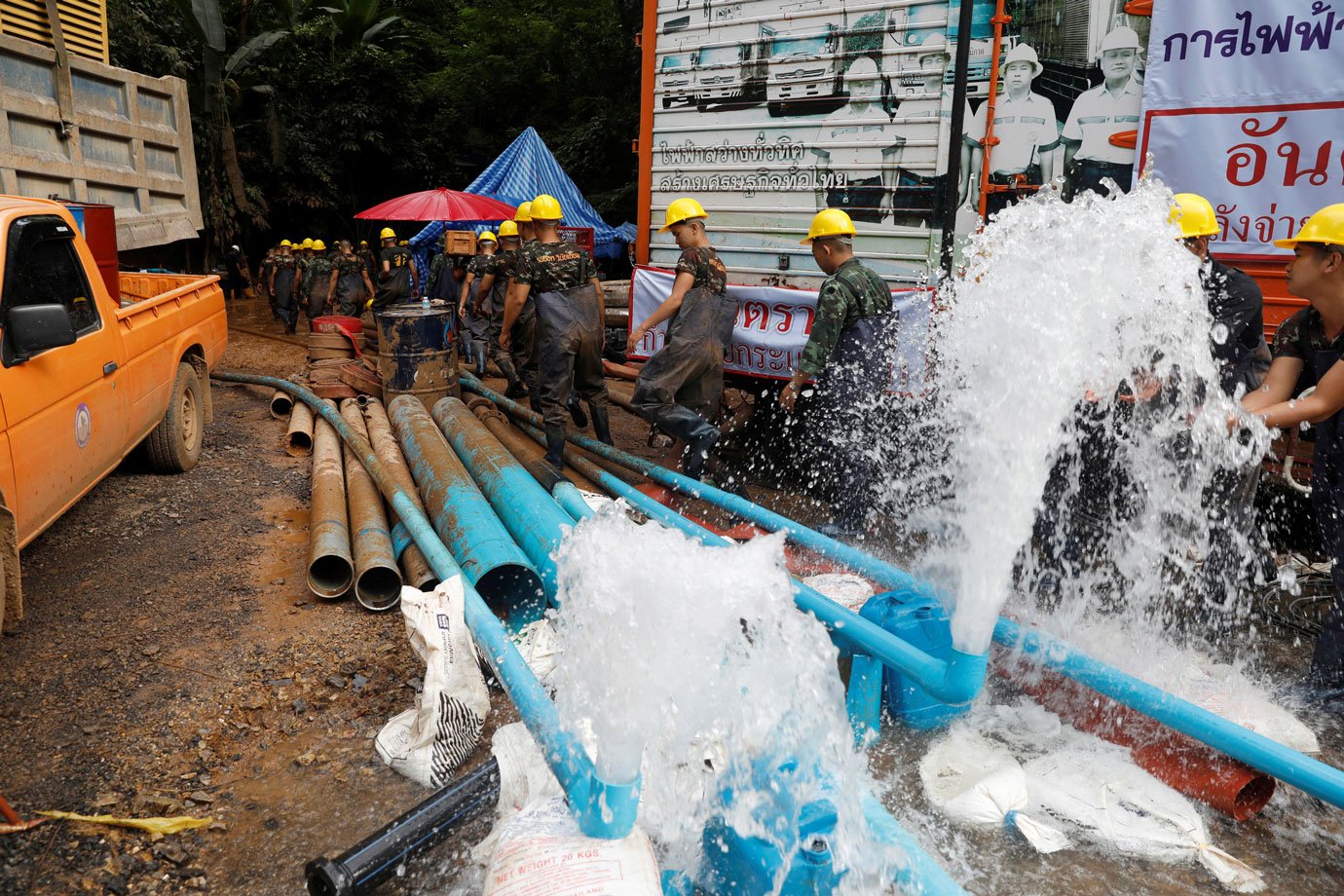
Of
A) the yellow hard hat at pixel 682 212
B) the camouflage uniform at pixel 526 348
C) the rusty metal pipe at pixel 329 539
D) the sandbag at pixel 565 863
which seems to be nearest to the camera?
the sandbag at pixel 565 863

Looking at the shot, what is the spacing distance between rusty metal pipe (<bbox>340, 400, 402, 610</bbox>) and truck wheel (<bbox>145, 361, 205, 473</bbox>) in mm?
1730

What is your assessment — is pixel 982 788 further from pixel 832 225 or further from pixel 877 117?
pixel 877 117

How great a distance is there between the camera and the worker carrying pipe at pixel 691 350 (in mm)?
5664

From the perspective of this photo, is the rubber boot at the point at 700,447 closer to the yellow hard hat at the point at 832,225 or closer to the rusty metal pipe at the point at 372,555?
the yellow hard hat at the point at 832,225

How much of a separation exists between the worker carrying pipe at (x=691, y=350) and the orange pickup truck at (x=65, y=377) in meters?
3.02

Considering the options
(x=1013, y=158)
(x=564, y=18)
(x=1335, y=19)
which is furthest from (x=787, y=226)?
(x=564, y=18)

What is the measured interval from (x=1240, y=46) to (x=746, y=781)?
438 centimetres

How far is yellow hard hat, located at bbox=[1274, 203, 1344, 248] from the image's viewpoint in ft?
10.6

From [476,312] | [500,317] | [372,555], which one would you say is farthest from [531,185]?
[372,555]

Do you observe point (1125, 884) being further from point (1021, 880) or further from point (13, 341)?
point (13, 341)

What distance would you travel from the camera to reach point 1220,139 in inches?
171

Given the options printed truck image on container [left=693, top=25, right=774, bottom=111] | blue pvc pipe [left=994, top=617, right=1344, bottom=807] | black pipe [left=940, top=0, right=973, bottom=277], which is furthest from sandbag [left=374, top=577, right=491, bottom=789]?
printed truck image on container [left=693, top=25, right=774, bottom=111]

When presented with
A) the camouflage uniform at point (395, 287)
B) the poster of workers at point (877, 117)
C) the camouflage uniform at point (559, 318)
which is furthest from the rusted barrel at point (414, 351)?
the camouflage uniform at point (395, 287)

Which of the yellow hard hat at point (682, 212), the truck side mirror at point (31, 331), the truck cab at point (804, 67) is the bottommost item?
the truck side mirror at point (31, 331)
